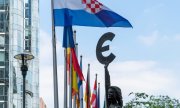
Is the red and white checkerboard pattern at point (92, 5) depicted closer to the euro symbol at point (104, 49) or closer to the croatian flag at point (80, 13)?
the croatian flag at point (80, 13)

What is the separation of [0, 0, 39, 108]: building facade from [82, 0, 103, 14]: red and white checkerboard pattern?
153ft

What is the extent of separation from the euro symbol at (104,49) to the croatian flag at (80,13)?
0.68 metres

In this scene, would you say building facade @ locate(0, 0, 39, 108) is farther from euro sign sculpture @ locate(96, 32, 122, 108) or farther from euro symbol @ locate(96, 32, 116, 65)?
euro sign sculpture @ locate(96, 32, 122, 108)

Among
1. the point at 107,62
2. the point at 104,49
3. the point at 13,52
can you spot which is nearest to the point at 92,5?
the point at 104,49

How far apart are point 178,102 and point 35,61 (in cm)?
2755

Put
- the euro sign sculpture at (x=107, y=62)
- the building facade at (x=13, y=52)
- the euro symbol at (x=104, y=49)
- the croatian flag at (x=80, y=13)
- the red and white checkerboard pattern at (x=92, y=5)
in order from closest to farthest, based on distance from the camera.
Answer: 1. the euro sign sculpture at (x=107, y=62)
2. the euro symbol at (x=104, y=49)
3. the croatian flag at (x=80, y=13)
4. the red and white checkerboard pattern at (x=92, y=5)
5. the building facade at (x=13, y=52)

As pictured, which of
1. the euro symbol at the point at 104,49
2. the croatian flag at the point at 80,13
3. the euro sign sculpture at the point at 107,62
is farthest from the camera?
the croatian flag at the point at 80,13

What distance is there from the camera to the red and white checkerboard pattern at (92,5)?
20859 mm

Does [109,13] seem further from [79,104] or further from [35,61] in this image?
[35,61]

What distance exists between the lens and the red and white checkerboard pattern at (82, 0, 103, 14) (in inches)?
821

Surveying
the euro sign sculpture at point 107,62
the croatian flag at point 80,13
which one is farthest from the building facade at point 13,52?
the euro sign sculpture at point 107,62

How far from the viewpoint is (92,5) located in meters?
21.0

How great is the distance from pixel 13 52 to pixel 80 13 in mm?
53736

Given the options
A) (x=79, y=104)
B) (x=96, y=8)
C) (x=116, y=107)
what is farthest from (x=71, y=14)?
(x=79, y=104)
